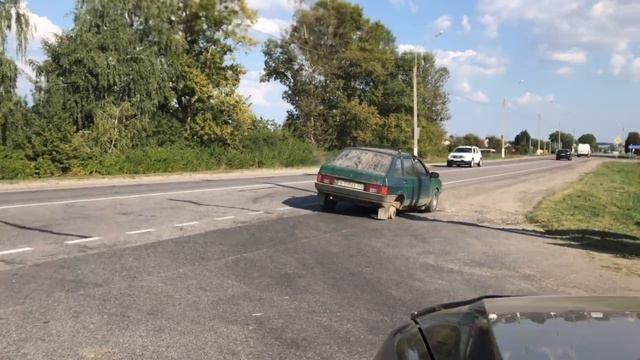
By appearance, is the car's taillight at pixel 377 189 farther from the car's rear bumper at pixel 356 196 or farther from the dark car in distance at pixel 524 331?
the dark car in distance at pixel 524 331

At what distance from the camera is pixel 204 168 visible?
37.0 metres

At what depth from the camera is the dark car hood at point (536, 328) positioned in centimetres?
235

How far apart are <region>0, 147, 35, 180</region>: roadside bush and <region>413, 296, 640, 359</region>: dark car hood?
1032 inches

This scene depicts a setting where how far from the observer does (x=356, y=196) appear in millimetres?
14352

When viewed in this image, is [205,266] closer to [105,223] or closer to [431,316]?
[105,223]

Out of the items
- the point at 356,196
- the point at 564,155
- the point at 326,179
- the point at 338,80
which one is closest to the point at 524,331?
the point at 356,196

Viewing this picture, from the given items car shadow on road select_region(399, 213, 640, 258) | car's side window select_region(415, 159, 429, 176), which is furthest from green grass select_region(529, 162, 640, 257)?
car's side window select_region(415, 159, 429, 176)

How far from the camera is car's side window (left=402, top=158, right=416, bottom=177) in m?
15.2

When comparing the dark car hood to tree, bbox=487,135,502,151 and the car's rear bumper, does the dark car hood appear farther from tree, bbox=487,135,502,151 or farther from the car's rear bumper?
tree, bbox=487,135,502,151

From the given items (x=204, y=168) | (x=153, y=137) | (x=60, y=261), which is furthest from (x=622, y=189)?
(x=60, y=261)

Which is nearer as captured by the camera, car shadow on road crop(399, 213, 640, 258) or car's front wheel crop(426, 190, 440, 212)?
car shadow on road crop(399, 213, 640, 258)

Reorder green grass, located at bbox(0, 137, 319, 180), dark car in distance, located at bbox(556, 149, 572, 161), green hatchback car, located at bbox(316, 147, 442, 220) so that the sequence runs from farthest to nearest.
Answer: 1. dark car in distance, located at bbox(556, 149, 572, 161)
2. green grass, located at bbox(0, 137, 319, 180)
3. green hatchback car, located at bbox(316, 147, 442, 220)

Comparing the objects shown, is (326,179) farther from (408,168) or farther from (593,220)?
(593,220)

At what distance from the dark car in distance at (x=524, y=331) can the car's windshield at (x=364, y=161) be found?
11.3m
